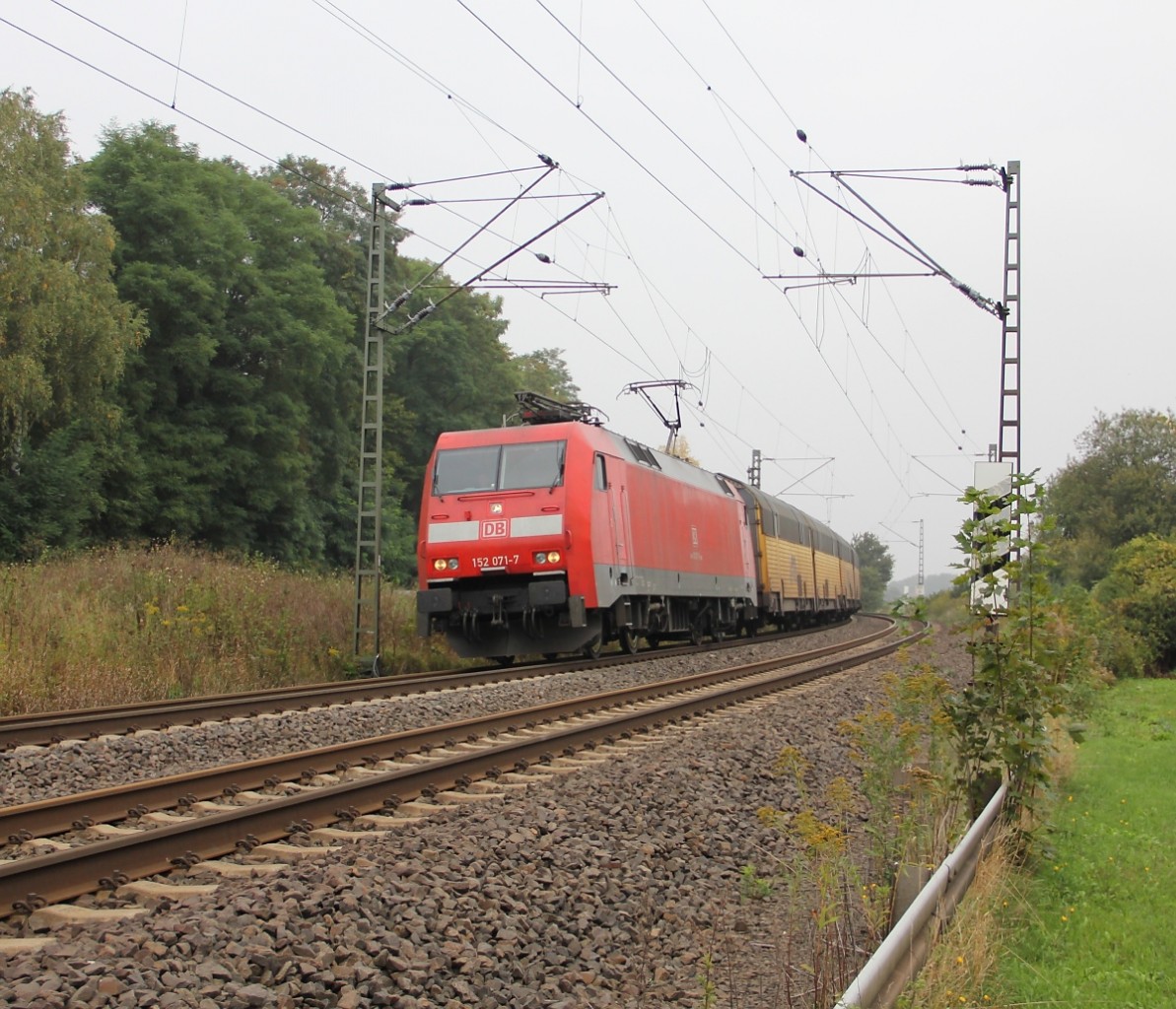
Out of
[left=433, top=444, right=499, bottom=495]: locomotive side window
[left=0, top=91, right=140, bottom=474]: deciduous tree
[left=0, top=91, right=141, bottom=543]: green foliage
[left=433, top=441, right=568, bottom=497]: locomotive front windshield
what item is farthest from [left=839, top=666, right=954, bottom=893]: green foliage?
[left=0, top=91, right=140, bottom=474]: deciduous tree

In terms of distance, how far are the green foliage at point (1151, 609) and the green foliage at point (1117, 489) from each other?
30.6 m

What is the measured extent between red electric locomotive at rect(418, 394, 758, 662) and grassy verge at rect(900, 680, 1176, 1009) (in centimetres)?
802

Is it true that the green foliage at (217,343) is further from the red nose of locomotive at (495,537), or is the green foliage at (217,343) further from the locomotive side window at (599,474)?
the locomotive side window at (599,474)

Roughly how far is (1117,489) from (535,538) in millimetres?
53566

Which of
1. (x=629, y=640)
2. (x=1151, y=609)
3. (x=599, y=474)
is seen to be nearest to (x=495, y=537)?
(x=599, y=474)

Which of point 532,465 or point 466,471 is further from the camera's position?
point 466,471

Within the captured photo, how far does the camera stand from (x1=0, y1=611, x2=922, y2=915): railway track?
208 inches

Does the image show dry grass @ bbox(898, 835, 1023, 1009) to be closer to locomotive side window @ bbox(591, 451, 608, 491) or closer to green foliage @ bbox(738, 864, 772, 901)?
green foliage @ bbox(738, 864, 772, 901)

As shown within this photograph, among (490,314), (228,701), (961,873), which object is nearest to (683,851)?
(961,873)

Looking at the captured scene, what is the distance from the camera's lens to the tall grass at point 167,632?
490 inches

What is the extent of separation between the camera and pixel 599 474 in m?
17.2

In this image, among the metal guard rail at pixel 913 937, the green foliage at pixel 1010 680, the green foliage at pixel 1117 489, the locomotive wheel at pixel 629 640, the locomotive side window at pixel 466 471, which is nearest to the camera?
the metal guard rail at pixel 913 937

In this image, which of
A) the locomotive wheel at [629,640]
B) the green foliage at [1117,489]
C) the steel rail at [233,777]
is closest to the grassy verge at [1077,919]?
the steel rail at [233,777]

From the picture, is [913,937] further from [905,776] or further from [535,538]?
[535,538]
